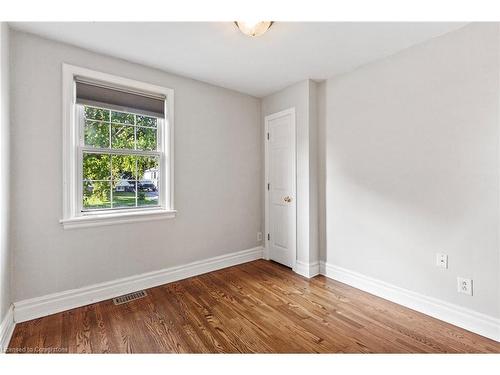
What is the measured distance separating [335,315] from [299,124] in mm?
2142

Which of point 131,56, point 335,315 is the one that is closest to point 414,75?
point 335,315

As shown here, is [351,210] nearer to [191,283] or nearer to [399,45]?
[399,45]

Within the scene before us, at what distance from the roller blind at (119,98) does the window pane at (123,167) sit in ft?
1.63

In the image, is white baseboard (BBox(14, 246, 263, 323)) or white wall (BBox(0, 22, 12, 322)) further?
white baseboard (BBox(14, 246, 263, 323))

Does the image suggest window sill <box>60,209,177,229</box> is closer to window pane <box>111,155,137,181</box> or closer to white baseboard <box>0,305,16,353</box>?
window pane <box>111,155,137,181</box>

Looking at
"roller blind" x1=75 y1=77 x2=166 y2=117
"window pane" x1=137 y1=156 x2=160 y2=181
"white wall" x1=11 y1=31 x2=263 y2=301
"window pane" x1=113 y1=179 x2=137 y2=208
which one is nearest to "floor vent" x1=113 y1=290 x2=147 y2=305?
"white wall" x1=11 y1=31 x2=263 y2=301

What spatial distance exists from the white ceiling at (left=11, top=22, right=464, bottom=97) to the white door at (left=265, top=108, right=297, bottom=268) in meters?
0.74

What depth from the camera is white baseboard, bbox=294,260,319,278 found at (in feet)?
9.70

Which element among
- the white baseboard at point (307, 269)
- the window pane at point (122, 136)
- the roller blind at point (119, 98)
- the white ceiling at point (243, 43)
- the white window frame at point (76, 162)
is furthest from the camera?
the white baseboard at point (307, 269)

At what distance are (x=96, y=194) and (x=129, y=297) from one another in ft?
3.56

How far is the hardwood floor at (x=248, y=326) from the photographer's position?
1703 millimetres

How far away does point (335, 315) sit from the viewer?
6.95 feet

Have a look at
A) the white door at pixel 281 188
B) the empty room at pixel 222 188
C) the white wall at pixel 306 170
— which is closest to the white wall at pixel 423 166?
the empty room at pixel 222 188

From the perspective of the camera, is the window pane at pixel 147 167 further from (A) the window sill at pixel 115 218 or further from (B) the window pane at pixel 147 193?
(A) the window sill at pixel 115 218
